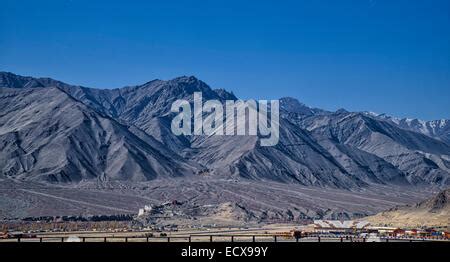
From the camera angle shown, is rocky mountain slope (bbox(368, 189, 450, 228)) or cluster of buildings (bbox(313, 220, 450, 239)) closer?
cluster of buildings (bbox(313, 220, 450, 239))

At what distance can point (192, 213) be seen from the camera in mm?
157250

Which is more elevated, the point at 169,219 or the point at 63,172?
the point at 63,172

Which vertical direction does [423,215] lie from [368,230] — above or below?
above

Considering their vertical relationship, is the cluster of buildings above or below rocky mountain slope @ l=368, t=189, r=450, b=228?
below

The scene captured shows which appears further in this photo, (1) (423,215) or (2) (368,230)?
(1) (423,215)

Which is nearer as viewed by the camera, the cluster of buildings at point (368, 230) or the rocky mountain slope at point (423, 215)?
the cluster of buildings at point (368, 230)

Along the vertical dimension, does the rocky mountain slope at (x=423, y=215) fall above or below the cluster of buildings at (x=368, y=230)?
above
